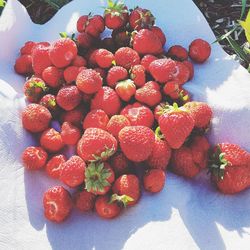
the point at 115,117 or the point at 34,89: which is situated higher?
the point at 115,117

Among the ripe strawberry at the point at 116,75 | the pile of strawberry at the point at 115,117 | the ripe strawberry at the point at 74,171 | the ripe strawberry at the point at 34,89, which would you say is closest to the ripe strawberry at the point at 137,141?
the pile of strawberry at the point at 115,117

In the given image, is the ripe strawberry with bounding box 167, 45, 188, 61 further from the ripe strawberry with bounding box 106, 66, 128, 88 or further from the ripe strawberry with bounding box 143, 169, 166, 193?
the ripe strawberry with bounding box 143, 169, 166, 193

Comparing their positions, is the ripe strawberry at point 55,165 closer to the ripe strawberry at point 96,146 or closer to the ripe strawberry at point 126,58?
the ripe strawberry at point 96,146

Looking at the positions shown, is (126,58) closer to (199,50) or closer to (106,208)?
(199,50)

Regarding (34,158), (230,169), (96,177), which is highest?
(230,169)

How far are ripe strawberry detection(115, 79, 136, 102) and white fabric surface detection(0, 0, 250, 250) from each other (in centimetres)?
20

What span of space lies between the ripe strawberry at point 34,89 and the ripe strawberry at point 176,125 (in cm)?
37

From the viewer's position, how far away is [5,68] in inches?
63.6

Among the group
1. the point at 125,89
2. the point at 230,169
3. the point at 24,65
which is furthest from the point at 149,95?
the point at 24,65

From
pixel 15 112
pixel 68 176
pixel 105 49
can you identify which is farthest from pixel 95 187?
pixel 105 49

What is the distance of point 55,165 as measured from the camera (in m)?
1.33

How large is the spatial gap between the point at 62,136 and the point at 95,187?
228 millimetres

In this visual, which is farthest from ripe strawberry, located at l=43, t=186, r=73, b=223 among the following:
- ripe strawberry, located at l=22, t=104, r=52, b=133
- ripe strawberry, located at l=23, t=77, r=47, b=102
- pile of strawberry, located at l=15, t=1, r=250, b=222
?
ripe strawberry, located at l=23, t=77, r=47, b=102

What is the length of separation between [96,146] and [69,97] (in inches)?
8.6
